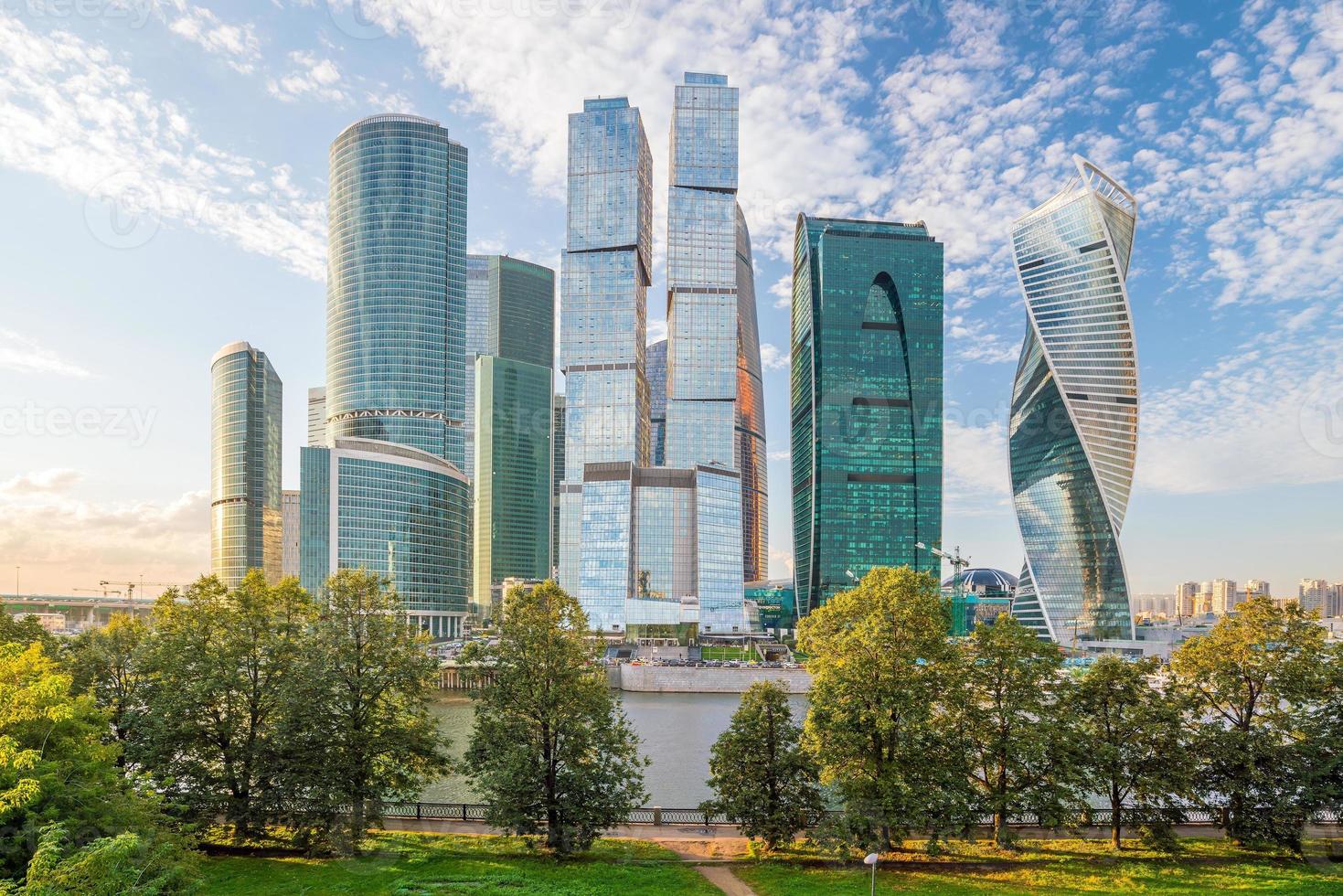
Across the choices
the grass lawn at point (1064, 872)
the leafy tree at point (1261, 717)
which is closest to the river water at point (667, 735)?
the grass lawn at point (1064, 872)

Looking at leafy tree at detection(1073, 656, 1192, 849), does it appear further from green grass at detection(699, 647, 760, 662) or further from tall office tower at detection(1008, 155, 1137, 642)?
tall office tower at detection(1008, 155, 1137, 642)

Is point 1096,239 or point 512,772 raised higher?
point 1096,239

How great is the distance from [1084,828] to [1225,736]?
7.50m

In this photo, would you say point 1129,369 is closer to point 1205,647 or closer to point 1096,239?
point 1096,239

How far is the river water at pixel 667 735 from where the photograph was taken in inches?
1854

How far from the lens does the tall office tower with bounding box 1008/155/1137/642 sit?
143875 millimetres

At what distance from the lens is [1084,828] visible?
34344 millimetres

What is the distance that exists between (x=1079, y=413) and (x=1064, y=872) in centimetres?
13190

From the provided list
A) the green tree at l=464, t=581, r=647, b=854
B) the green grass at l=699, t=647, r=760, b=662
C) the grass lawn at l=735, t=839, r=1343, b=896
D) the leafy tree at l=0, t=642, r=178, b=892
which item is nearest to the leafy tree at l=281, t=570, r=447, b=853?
the green tree at l=464, t=581, r=647, b=854

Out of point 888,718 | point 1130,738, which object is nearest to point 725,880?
point 888,718

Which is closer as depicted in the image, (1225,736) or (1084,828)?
(1225,736)

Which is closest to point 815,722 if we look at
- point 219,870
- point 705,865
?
point 705,865

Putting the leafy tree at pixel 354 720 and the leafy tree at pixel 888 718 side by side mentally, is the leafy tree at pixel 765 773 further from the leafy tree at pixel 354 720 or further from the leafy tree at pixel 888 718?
the leafy tree at pixel 354 720

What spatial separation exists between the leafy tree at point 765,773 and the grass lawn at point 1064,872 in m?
1.53
